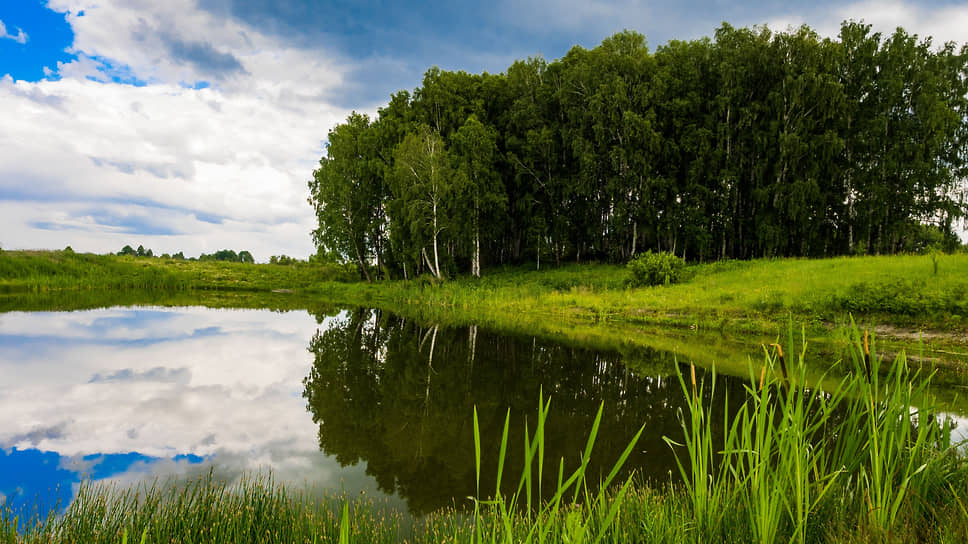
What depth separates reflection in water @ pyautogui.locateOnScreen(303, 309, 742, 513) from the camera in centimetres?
483

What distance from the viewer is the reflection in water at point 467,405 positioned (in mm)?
4828

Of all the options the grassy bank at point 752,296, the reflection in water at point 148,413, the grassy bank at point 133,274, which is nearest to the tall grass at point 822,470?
the reflection in water at point 148,413

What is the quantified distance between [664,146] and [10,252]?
140ft

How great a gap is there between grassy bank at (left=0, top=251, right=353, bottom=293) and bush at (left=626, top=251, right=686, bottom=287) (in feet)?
91.4

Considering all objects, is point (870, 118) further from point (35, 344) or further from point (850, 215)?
point (35, 344)

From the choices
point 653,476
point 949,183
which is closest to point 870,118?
point 949,183

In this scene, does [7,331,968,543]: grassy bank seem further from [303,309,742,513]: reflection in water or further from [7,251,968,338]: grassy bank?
[7,251,968,338]: grassy bank

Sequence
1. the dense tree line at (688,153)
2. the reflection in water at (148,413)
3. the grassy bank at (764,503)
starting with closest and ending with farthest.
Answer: the grassy bank at (764,503) → the reflection in water at (148,413) → the dense tree line at (688,153)

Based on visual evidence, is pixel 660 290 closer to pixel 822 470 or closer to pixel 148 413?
pixel 148 413

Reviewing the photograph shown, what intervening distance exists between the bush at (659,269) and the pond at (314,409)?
10.7m

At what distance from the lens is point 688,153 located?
29562 millimetres

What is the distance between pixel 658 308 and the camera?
57.8ft

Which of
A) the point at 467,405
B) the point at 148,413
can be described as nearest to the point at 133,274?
the point at 148,413

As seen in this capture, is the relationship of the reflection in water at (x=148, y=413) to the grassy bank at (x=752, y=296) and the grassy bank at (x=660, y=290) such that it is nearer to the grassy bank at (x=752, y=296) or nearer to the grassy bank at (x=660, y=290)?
the grassy bank at (x=660, y=290)
